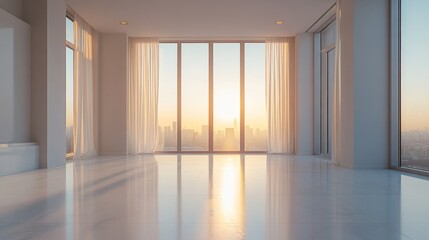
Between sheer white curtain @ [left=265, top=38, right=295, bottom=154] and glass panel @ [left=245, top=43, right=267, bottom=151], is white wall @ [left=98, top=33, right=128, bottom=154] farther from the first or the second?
sheer white curtain @ [left=265, top=38, right=295, bottom=154]

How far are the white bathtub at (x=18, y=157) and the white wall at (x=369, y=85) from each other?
5.25m

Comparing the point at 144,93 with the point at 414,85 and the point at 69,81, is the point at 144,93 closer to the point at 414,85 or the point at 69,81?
the point at 69,81

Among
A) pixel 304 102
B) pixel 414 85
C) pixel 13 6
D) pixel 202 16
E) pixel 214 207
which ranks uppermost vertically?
A: pixel 202 16

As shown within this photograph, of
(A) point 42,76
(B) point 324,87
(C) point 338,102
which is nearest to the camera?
(A) point 42,76

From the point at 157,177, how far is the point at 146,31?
566 centimetres

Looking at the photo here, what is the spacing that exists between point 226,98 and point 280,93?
1.54 m

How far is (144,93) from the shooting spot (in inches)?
427

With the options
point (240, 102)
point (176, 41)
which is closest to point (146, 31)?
point (176, 41)

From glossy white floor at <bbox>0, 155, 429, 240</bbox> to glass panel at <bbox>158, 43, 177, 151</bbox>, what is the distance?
577cm

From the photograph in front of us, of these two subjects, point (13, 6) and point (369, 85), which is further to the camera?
point (369, 85)

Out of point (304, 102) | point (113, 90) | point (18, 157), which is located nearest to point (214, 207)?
point (18, 157)

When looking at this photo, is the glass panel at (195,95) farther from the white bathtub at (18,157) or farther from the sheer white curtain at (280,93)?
the white bathtub at (18,157)

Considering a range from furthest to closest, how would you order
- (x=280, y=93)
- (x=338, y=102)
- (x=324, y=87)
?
(x=280, y=93) → (x=324, y=87) → (x=338, y=102)

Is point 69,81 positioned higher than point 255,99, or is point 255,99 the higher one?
point 69,81
